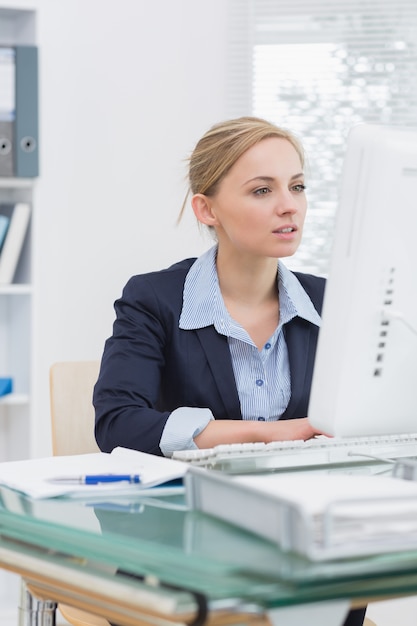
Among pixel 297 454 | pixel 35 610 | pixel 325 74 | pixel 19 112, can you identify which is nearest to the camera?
pixel 297 454

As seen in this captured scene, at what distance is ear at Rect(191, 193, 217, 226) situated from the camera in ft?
6.45

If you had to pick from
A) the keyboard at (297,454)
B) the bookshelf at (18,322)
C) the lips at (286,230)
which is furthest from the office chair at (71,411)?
the bookshelf at (18,322)

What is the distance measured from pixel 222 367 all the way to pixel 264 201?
32cm

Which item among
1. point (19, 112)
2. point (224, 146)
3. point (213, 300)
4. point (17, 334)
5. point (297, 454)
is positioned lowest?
point (17, 334)

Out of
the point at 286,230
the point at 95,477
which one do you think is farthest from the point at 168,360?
the point at 95,477

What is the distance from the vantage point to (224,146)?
1.91 meters

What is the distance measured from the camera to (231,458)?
126cm

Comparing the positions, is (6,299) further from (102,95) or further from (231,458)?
(231,458)

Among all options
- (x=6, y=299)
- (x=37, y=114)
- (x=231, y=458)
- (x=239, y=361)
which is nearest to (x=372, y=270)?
(x=231, y=458)

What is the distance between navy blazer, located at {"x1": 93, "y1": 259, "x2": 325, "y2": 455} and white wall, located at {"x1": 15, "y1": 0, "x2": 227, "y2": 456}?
1306mm

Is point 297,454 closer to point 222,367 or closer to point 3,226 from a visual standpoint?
point 222,367

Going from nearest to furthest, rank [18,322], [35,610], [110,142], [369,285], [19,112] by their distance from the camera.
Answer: [369,285]
[35,610]
[19,112]
[18,322]
[110,142]

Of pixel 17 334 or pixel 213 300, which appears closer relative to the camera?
pixel 213 300

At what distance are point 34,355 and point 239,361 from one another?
48.1 inches
